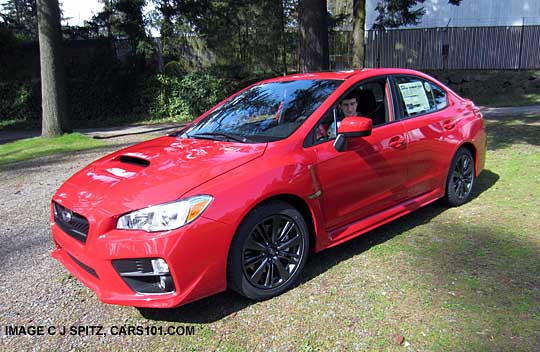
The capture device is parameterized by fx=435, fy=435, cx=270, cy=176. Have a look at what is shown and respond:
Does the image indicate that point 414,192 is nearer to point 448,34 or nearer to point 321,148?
point 321,148

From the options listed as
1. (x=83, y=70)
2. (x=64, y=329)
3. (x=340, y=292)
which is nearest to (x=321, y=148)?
(x=340, y=292)

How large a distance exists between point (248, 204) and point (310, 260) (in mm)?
1167

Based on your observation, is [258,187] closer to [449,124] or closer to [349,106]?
[349,106]

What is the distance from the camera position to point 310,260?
3.87 metres

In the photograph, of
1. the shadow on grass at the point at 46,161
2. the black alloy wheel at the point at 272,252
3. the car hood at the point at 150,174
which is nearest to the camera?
the car hood at the point at 150,174

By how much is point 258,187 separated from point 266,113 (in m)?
1.21

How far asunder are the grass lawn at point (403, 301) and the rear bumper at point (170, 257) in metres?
0.31

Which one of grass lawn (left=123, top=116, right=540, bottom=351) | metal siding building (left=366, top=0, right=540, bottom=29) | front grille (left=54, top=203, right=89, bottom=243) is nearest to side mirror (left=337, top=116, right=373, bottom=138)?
grass lawn (left=123, top=116, right=540, bottom=351)

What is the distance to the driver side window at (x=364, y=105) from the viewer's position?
147 inches

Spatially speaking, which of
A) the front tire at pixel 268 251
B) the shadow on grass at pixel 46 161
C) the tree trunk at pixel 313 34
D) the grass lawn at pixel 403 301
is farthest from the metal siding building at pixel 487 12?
the front tire at pixel 268 251

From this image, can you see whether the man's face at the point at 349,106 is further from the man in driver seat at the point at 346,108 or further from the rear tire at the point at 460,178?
the rear tire at the point at 460,178

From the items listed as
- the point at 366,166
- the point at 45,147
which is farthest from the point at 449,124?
the point at 45,147

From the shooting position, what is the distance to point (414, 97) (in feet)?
14.8

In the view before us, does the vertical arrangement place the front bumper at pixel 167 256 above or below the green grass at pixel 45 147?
above
